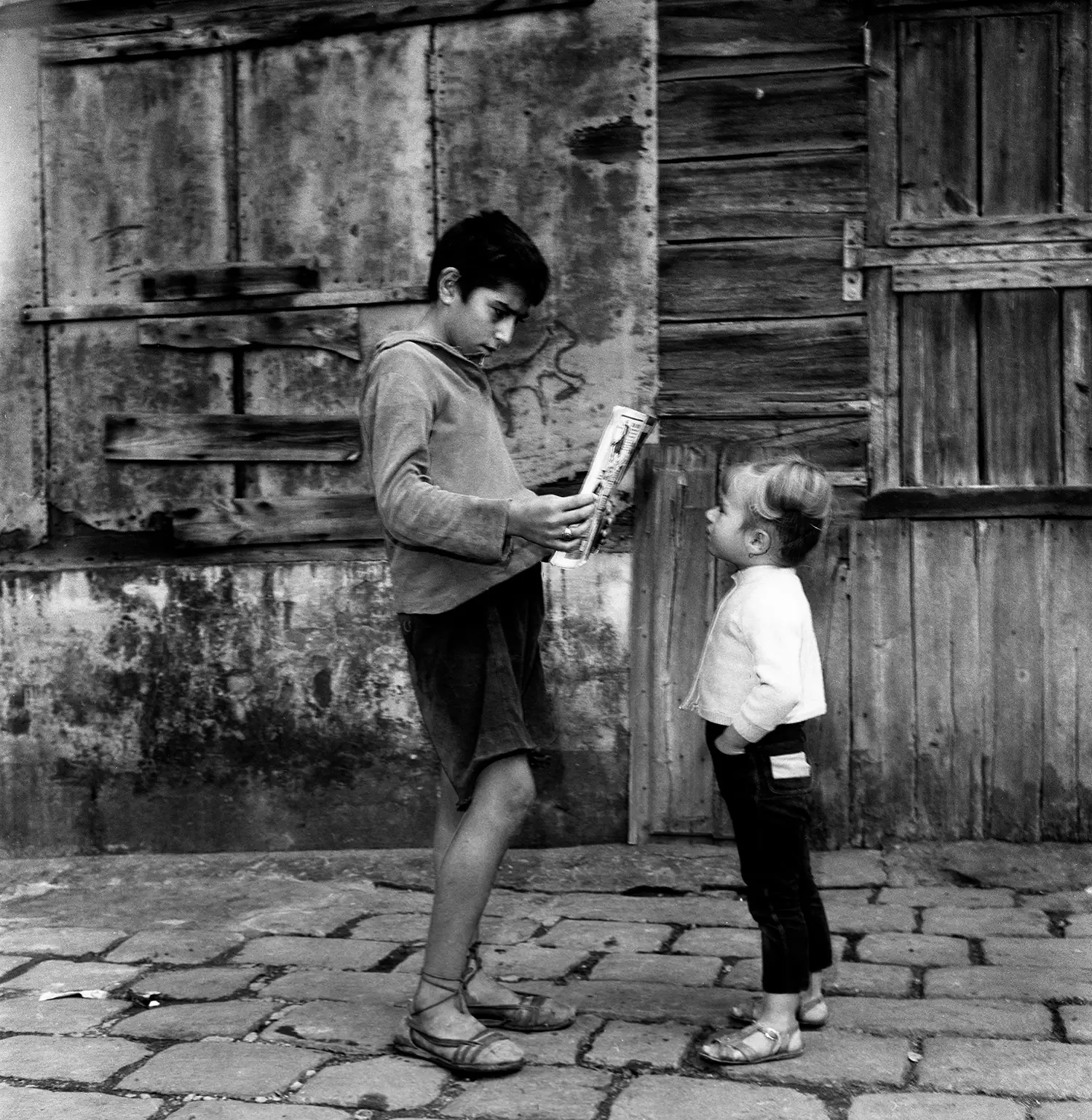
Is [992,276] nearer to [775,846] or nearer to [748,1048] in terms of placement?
[775,846]

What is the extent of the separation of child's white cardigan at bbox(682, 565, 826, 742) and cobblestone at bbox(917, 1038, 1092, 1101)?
31.6 inches

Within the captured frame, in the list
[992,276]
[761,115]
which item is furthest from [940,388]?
[761,115]

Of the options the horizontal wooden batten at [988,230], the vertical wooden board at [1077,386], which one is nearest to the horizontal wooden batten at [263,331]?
the horizontal wooden batten at [988,230]

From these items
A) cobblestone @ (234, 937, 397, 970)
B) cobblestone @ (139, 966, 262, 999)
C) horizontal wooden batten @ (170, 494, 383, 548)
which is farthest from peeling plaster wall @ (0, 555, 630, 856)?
cobblestone @ (139, 966, 262, 999)

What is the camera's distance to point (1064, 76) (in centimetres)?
495

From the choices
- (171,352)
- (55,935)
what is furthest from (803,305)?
(55,935)

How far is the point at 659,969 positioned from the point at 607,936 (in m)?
0.35

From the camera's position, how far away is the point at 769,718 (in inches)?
123

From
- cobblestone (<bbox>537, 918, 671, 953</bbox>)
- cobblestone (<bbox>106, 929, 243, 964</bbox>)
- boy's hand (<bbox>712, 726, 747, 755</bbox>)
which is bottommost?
cobblestone (<bbox>106, 929, 243, 964</bbox>)

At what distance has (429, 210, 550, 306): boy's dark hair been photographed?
10.7ft

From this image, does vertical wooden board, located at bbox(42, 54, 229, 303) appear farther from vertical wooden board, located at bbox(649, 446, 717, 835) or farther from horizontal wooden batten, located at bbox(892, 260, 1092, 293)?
horizontal wooden batten, located at bbox(892, 260, 1092, 293)

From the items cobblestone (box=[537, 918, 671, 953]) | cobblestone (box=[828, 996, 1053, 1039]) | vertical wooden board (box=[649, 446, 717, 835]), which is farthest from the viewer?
vertical wooden board (box=[649, 446, 717, 835])

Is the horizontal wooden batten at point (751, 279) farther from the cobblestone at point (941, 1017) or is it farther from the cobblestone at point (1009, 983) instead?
the cobblestone at point (941, 1017)

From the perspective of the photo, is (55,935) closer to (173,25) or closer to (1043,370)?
(173,25)
